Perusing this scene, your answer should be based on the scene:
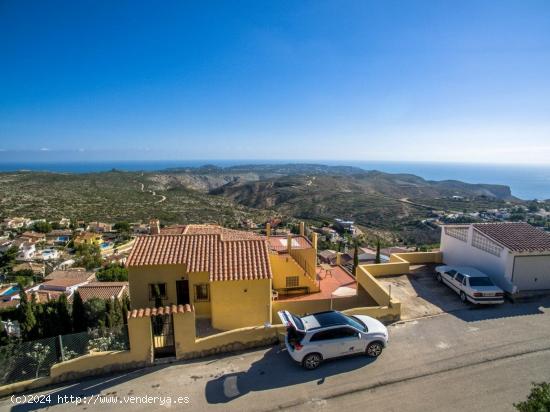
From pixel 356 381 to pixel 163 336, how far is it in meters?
5.58

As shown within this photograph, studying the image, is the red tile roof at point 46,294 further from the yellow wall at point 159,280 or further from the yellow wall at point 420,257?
the yellow wall at point 420,257

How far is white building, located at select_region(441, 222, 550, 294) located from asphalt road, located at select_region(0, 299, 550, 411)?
350 cm

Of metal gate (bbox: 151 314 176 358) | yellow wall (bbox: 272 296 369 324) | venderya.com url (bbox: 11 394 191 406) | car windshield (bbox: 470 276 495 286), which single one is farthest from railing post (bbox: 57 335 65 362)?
car windshield (bbox: 470 276 495 286)

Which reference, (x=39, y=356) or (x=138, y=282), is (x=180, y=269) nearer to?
(x=138, y=282)

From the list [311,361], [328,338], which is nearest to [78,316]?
[311,361]

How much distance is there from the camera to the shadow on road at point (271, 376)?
846cm

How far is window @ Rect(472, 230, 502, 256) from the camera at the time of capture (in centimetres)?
1446

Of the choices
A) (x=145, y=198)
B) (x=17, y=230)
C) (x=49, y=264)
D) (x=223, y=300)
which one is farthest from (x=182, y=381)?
(x=145, y=198)

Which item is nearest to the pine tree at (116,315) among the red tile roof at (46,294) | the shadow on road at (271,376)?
the shadow on road at (271,376)

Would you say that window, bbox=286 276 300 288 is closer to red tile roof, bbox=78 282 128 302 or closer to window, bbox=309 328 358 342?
window, bbox=309 328 358 342

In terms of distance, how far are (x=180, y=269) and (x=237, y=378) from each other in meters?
5.45

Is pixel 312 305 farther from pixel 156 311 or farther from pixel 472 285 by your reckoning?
pixel 156 311

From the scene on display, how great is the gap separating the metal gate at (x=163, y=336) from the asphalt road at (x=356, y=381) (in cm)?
48

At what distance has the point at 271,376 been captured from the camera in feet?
29.5
